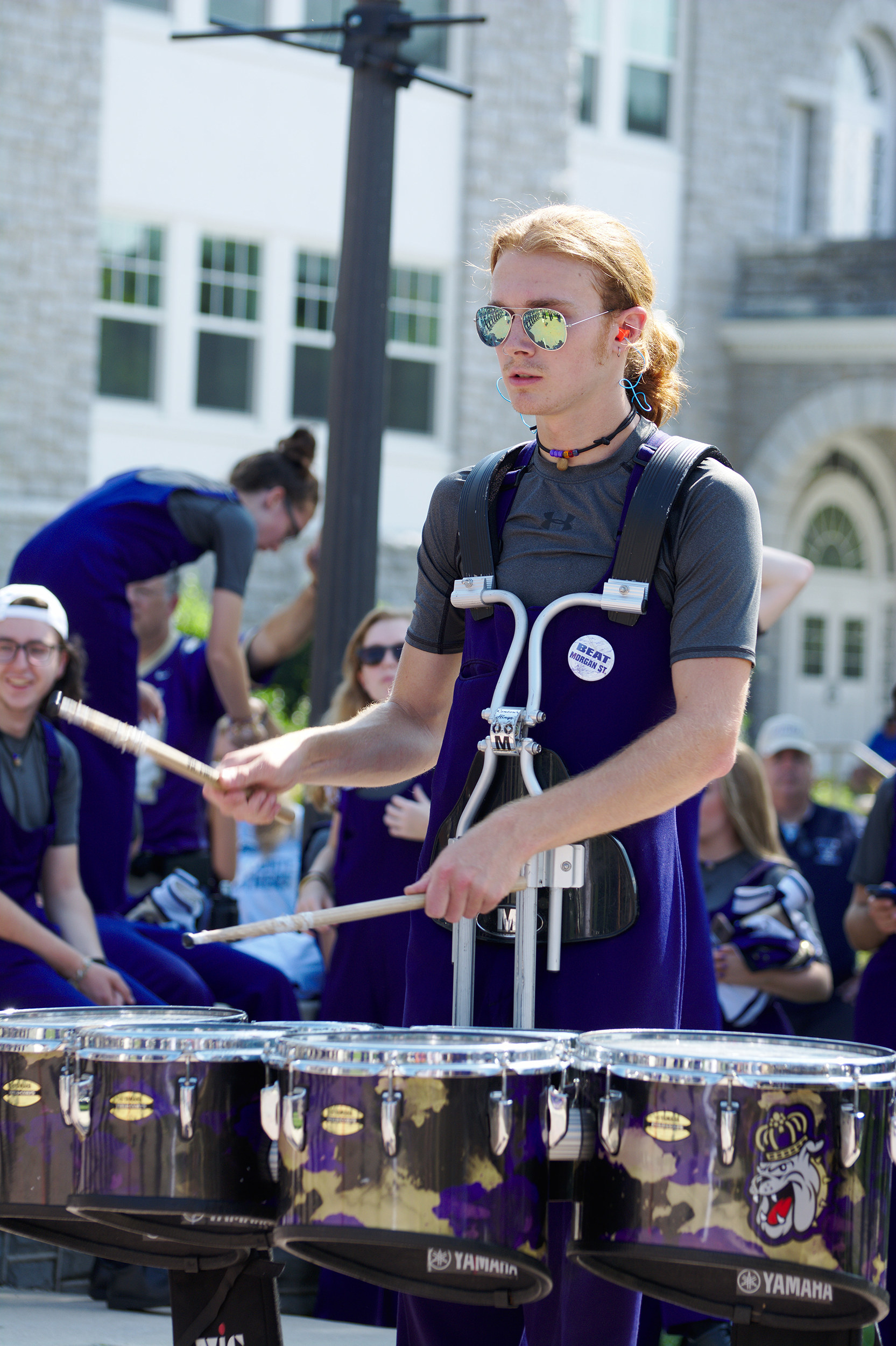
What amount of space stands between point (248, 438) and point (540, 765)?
12.5 metres

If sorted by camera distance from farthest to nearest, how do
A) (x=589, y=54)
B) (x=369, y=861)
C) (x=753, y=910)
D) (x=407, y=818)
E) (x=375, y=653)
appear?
(x=589, y=54) → (x=753, y=910) → (x=375, y=653) → (x=369, y=861) → (x=407, y=818)

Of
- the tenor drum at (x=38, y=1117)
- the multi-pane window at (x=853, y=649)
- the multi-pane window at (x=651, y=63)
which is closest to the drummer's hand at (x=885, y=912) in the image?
the tenor drum at (x=38, y=1117)

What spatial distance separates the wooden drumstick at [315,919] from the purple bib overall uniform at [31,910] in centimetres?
184

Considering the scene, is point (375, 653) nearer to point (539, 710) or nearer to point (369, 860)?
point (369, 860)

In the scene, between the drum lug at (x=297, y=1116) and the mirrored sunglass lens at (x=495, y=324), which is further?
the mirrored sunglass lens at (x=495, y=324)

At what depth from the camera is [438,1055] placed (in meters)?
2.19

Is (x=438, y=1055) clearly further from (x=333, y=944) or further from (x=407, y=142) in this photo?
(x=407, y=142)

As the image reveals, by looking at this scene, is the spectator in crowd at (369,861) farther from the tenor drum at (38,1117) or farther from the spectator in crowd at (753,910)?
the tenor drum at (38,1117)

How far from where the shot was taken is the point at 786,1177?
213cm

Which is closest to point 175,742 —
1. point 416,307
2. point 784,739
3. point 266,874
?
point 266,874

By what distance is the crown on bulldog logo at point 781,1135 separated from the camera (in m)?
2.14

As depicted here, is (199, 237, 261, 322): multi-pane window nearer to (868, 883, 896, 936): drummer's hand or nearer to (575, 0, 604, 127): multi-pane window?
(575, 0, 604, 127): multi-pane window

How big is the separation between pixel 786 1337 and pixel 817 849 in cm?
522

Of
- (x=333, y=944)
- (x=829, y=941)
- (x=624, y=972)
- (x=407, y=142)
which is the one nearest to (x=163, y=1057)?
(x=624, y=972)
